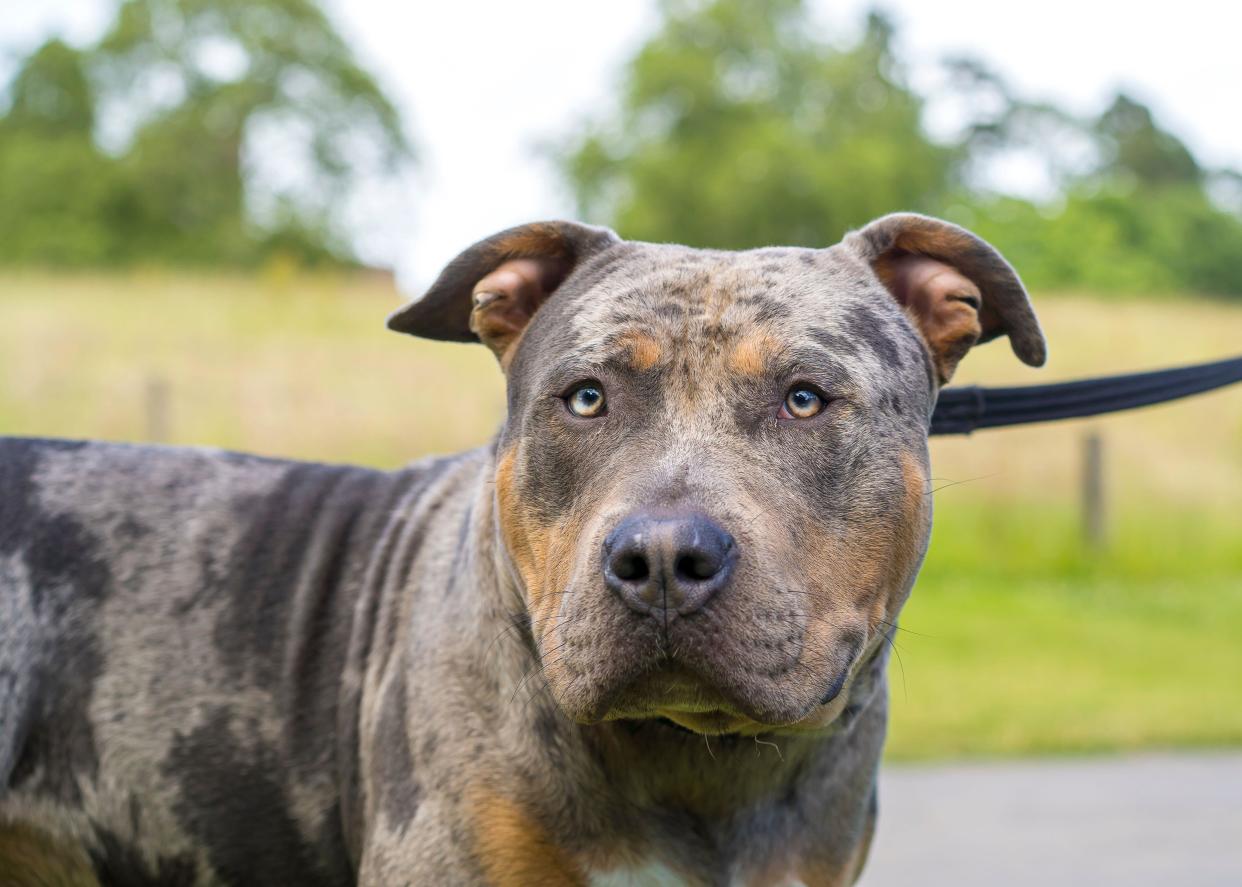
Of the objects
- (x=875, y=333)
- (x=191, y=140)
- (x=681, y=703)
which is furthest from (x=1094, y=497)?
(x=191, y=140)

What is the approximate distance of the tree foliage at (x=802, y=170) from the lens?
35562mm

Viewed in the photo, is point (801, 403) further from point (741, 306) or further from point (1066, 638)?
point (1066, 638)

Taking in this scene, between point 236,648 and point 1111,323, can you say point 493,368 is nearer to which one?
point 1111,323

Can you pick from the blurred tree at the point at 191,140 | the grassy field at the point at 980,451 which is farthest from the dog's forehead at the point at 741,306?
the blurred tree at the point at 191,140

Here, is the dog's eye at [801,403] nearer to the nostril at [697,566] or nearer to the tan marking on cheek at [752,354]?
the tan marking on cheek at [752,354]

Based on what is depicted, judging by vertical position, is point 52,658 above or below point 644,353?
below

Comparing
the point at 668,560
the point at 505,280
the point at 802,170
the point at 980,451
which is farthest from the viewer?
the point at 802,170

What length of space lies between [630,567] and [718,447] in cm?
36

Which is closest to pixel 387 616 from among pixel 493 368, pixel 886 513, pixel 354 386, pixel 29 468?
pixel 29 468

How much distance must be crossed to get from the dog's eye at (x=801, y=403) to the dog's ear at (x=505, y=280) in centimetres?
73

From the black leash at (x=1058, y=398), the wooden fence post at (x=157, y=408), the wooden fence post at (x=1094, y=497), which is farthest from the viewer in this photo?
the wooden fence post at (x=1094, y=497)

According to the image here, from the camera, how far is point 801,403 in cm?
288

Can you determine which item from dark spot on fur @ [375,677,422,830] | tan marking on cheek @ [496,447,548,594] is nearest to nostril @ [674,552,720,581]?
tan marking on cheek @ [496,447,548,594]

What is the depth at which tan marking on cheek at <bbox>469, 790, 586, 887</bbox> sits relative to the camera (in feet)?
9.46
